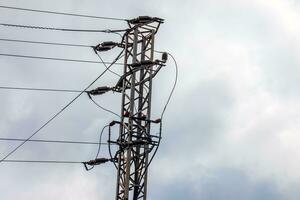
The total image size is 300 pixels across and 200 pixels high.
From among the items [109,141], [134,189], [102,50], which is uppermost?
[102,50]

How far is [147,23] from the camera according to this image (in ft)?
73.4

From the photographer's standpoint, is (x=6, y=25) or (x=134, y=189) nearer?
(x=134, y=189)

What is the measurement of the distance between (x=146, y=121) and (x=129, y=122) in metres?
0.53

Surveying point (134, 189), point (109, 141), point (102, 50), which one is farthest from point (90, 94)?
point (134, 189)

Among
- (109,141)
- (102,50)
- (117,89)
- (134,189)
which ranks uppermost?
(102,50)

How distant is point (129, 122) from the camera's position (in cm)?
2131

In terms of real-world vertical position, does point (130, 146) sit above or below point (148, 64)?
below

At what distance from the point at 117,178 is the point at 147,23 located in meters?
5.11

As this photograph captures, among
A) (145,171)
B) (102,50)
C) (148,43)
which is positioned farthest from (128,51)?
(145,171)

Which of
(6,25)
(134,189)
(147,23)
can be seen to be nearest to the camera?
(134,189)

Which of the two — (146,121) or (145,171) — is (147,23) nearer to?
(146,121)

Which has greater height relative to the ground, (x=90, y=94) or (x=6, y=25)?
(x=6, y=25)

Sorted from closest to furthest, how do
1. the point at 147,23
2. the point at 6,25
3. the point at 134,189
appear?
the point at 134,189 → the point at 147,23 → the point at 6,25

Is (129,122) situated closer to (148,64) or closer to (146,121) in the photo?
(146,121)
